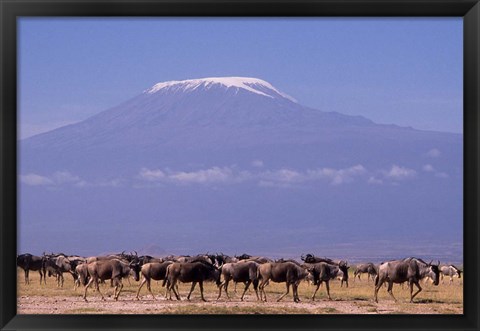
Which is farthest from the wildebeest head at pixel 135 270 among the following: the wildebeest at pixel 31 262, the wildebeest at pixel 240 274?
the wildebeest at pixel 31 262

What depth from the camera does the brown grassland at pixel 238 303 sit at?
409 inches

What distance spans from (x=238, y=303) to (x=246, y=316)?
646cm

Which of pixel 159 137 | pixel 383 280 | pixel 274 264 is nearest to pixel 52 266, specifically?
pixel 274 264

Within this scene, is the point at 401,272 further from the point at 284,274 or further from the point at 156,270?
the point at 156,270

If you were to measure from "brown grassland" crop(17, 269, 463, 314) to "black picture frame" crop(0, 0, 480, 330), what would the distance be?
4.58 meters

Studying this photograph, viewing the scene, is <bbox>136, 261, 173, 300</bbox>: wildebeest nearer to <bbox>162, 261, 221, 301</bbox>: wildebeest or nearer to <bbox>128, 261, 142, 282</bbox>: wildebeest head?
<bbox>128, 261, 142, 282</bbox>: wildebeest head

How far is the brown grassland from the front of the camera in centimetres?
1039

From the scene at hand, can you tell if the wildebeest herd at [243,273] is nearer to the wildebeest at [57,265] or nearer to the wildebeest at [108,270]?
the wildebeest at [108,270]

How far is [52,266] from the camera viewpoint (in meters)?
15.2

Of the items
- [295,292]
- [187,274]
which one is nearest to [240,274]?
[295,292]

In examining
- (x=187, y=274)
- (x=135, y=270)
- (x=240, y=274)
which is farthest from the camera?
(x=135, y=270)

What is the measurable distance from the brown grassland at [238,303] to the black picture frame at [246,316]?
458 cm

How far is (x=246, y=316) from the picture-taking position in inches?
195

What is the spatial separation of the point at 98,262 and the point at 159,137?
4676 cm
